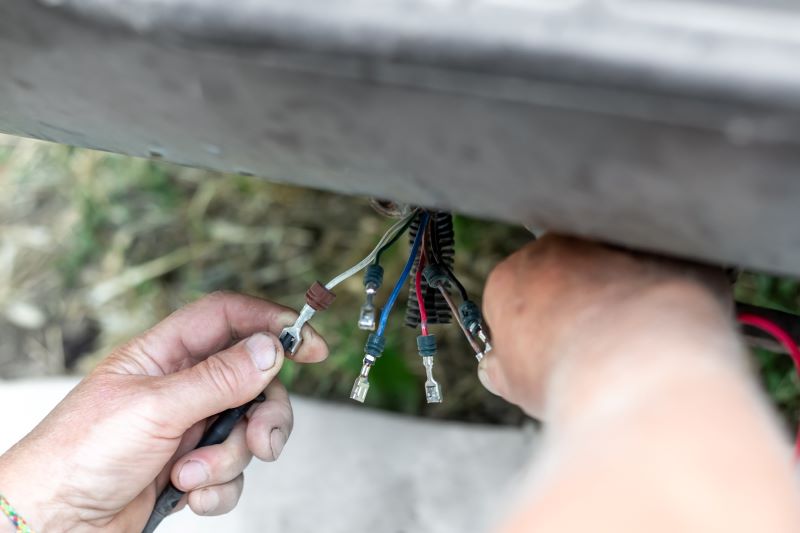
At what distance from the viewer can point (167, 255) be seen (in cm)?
148

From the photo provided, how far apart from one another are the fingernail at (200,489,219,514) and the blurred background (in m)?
0.51

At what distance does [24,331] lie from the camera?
1.46m

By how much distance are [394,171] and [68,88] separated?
0.18 metres

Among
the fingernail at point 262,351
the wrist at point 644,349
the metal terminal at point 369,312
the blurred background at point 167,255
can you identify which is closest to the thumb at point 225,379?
the fingernail at point 262,351

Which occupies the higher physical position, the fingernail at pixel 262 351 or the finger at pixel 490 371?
the fingernail at pixel 262 351

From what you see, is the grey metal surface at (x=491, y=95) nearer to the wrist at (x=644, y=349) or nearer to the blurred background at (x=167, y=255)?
the wrist at (x=644, y=349)

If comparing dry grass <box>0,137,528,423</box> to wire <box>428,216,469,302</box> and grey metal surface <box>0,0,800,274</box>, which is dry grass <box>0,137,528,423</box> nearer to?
wire <box>428,216,469,302</box>

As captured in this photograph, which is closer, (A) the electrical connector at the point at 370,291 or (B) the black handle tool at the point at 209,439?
(A) the electrical connector at the point at 370,291

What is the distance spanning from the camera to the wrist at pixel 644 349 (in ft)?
1.13

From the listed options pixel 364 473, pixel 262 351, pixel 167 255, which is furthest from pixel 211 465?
pixel 167 255

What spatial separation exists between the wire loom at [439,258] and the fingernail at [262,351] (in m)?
0.12

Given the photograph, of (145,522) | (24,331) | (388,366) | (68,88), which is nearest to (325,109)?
(68,88)

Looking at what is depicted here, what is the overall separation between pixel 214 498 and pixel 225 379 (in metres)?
0.14

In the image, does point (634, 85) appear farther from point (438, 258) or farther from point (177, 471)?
point (177, 471)
